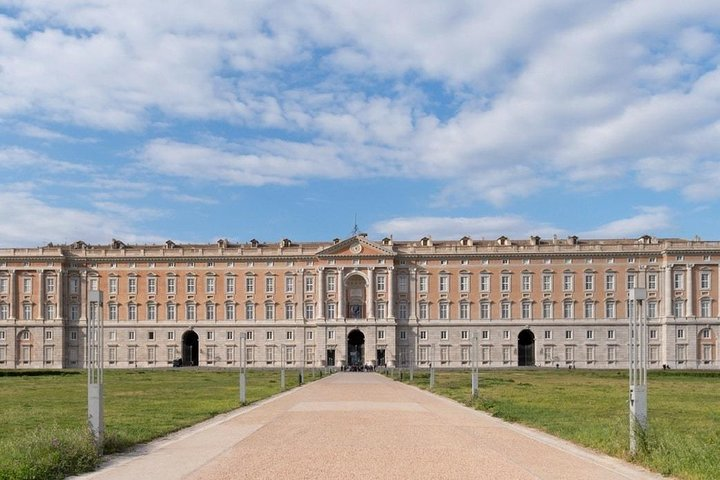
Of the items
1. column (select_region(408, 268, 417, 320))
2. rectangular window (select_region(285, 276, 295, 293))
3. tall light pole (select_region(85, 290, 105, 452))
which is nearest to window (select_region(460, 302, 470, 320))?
column (select_region(408, 268, 417, 320))

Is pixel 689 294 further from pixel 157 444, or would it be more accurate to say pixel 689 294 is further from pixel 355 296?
pixel 157 444

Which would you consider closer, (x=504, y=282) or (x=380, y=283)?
(x=504, y=282)

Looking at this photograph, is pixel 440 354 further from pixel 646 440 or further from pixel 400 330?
pixel 646 440

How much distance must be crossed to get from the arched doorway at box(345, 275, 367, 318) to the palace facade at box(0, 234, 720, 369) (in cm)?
14

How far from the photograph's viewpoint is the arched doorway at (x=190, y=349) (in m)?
108

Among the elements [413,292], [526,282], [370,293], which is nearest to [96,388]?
[370,293]

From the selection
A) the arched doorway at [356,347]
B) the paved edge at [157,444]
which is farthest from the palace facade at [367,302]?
the paved edge at [157,444]

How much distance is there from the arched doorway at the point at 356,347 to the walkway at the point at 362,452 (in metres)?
78.8

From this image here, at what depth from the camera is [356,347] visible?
108 m

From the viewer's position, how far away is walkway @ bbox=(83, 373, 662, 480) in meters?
14.9

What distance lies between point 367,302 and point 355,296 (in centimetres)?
233

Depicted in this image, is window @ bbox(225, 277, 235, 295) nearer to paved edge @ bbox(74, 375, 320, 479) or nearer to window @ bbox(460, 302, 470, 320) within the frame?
window @ bbox(460, 302, 470, 320)

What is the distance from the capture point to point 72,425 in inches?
933

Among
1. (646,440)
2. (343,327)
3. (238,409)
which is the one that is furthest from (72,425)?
(343,327)
